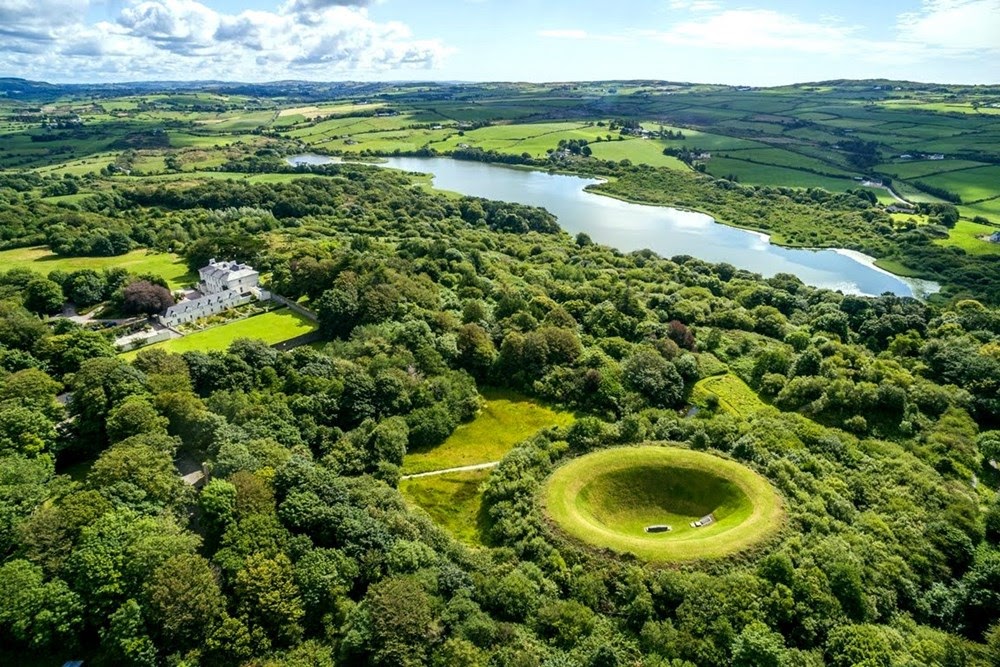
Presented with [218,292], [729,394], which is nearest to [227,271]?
[218,292]

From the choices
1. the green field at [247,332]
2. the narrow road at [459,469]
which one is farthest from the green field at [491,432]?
the green field at [247,332]

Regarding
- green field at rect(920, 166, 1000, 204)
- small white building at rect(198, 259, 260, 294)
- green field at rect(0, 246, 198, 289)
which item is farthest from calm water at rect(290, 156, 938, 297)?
green field at rect(0, 246, 198, 289)

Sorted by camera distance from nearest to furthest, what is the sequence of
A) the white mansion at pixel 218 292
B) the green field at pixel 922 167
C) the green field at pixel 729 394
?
the green field at pixel 729 394 → the white mansion at pixel 218 292 → the green field at pixel 922 167

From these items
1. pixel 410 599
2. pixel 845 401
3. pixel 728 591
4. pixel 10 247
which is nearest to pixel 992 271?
pixel 845 401

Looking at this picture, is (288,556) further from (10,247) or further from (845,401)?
(10,247)

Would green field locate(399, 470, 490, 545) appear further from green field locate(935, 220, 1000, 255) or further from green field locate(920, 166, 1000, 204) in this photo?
green field locate(920, 166, 1000, 204)

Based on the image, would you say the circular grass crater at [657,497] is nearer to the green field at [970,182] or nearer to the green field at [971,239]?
the green field at [971,239]

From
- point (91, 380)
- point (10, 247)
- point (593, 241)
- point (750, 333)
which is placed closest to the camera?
point (91, 380)
